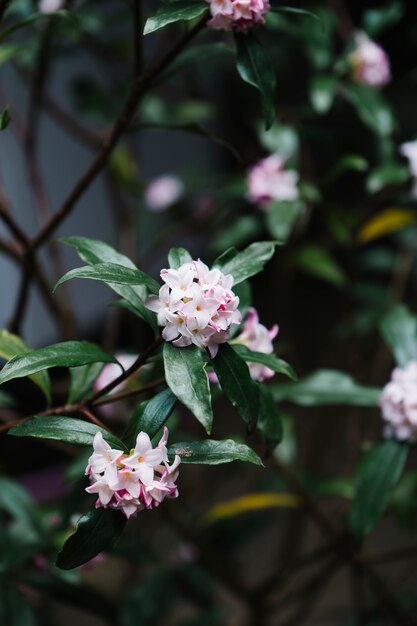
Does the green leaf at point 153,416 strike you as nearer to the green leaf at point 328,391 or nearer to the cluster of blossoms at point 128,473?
the cluster of blossoms at point 128,473

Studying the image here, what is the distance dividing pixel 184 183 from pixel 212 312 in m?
1.33

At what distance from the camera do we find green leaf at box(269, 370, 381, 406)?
3.17ft

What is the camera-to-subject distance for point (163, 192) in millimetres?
1863

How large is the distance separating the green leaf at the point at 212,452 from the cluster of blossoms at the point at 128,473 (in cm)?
2

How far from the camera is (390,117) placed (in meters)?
1.24

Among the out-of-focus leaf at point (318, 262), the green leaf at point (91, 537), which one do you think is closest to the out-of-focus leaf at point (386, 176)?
the out-of-focus leaf at point (318, 262)

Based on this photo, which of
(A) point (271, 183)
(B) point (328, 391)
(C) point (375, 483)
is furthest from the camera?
(A) point (271, 183)

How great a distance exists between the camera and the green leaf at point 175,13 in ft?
2.10

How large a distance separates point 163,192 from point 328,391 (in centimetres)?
100

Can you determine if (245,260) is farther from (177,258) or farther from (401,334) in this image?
(401,334)

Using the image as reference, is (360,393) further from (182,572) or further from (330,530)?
(182,572)

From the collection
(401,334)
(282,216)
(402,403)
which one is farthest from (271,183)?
(402,403)

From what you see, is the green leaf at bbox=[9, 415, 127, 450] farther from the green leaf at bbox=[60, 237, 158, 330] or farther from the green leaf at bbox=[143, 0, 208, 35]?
the green leaf at bbox=[143, 0, 208, 35]

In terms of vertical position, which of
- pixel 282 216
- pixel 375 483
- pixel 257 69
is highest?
pixel 257 69
